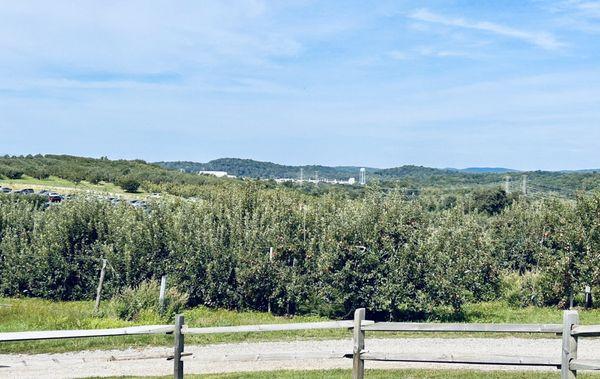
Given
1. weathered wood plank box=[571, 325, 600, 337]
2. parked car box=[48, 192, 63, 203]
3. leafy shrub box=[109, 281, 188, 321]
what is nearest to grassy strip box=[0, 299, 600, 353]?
leafy shrub box=[109, 281, 188, 321]

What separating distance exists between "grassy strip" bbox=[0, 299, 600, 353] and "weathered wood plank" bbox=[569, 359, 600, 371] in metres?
8.77

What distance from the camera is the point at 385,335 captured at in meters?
18.1

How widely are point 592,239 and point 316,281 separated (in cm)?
977

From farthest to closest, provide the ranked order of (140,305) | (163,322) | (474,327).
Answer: (140,305)
(163,322)
(474,327)

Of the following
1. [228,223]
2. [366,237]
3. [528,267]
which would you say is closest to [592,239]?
[528,267]

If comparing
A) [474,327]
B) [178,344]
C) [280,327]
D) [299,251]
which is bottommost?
[178,344]

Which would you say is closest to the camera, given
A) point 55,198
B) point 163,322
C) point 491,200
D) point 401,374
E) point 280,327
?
point 280,327

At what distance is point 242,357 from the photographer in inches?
429

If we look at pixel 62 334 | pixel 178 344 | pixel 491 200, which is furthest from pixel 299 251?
pixel 491 200

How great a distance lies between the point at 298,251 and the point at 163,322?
5414mm

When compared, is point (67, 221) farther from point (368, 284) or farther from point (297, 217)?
point (368, 284)

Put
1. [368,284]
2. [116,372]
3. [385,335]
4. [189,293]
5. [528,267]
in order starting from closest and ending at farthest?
[116,372]
[385,335]
[368,284]
[189,293]
[528,267]

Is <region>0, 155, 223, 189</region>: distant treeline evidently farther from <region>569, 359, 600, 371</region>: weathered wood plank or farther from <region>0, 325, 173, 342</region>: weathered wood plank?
<region>569, 359, 600, 371</region>: weathered wood plank

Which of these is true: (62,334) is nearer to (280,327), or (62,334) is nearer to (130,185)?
(280,327)
